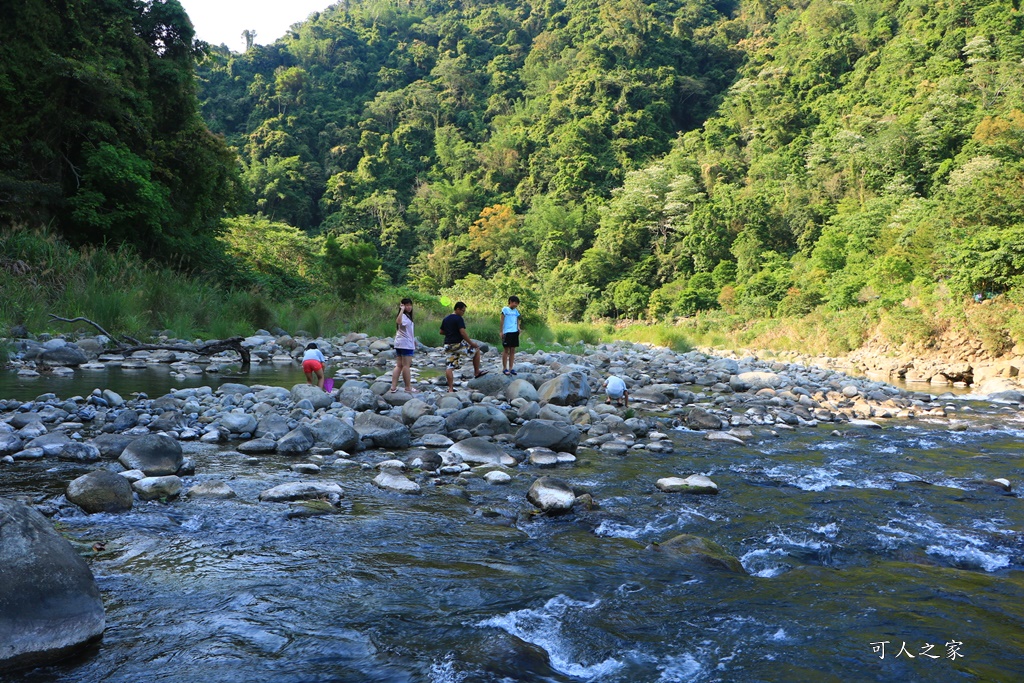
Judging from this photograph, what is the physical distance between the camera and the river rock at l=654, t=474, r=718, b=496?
472cm

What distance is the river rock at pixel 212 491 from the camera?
162 inches

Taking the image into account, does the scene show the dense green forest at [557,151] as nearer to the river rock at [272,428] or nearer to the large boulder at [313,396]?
the large boulder at [313,396]

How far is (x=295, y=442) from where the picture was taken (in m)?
5.52

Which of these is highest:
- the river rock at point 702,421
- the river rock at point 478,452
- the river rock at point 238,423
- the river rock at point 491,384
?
the river rock at point 238,423

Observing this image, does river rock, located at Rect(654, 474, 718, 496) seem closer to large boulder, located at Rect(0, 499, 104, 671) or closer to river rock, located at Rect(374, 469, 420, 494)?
river rock, located at Rect(374, 469, 420, 494)

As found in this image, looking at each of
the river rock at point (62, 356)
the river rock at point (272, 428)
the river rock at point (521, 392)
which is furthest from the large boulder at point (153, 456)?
the river rock at point (62, 356)

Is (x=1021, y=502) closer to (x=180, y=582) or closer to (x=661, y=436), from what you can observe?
(x=661, y=436)

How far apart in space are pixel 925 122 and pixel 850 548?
111ft

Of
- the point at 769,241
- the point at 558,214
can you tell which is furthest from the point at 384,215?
the point at 769,241

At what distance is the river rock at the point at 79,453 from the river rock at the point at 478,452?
257 centimetres

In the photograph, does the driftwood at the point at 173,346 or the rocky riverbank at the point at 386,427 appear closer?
the rocky riverbank at the point at 386,427

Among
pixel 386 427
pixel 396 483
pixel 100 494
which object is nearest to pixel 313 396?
pixel 386 427

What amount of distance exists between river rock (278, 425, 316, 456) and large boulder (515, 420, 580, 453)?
179cm

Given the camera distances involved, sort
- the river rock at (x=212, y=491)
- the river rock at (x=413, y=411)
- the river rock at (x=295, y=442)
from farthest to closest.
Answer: the river rock at (x=413, y=411), the river rock at (x=295, y=442), the river rock at (x=212, y=491)
